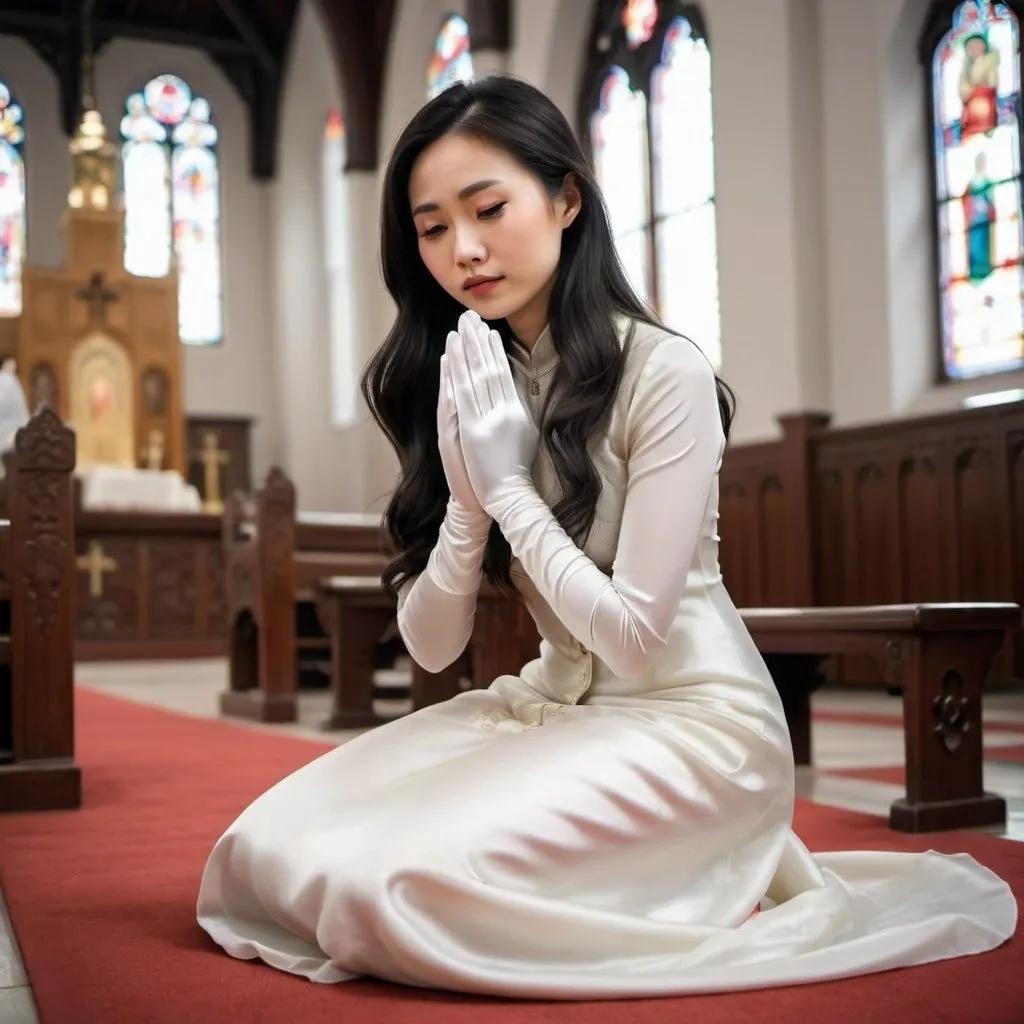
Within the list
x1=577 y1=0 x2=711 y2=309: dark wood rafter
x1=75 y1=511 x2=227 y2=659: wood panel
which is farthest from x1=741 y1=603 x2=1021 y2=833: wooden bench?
x1=75 y1=511 x2=227 y2=659: wood panel

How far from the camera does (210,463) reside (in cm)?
1661

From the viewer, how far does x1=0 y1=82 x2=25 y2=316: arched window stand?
652 inches

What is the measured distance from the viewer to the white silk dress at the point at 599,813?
1803 mm

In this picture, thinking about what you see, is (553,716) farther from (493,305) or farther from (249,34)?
(249,34)

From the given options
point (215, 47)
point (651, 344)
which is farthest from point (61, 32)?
point (651, 344)

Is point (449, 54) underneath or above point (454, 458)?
above

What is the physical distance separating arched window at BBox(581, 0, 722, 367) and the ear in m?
8.33

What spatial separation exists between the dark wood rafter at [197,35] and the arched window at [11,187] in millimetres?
576

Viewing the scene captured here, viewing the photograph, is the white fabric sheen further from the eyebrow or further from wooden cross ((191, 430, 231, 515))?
wooden cross ((191, 430, 231, 515))

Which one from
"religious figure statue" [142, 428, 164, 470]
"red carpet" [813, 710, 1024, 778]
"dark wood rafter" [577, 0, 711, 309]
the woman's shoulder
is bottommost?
"red carpet" [813, 710, 1024, 778]

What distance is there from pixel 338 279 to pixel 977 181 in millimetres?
9764

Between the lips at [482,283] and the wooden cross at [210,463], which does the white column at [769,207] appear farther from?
the wooden cross at [210,463]

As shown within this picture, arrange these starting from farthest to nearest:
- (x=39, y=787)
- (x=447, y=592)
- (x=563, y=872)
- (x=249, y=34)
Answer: (x=249, y=34) → (x=39, y=787) → (x=447, y=592) → (x=563, y=872)

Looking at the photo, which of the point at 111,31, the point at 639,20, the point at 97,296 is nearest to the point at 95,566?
the point at 97,296
